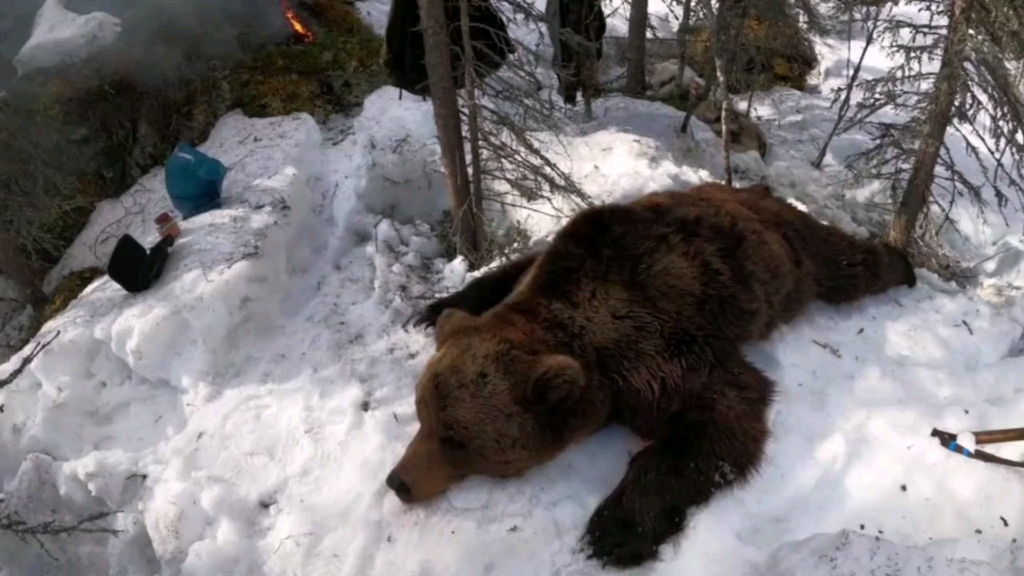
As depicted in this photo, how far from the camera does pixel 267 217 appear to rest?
6980mm

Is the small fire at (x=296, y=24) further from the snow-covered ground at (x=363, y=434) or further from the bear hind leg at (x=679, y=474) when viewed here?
the bear hind leg at (x=679, y=474)

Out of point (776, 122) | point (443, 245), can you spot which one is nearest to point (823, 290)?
point (443, 245)

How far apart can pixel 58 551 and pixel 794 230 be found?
5.85m

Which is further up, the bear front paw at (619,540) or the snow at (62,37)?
the snow at (62,37)

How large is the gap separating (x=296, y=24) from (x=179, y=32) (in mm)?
1833

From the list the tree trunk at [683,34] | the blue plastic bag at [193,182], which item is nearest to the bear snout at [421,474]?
the blue plastic bag at [193,182]

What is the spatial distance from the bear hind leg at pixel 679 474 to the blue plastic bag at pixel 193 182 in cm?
562

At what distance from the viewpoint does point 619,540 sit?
12.9 ft

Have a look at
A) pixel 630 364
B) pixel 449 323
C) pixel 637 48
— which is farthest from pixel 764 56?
pixel 449 323

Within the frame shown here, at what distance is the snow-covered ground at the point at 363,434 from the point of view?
399 cm

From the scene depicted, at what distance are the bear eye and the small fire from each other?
31.9 feet

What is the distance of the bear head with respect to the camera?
4.04m

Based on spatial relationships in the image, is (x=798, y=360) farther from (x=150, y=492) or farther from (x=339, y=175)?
(x=339, y=175)

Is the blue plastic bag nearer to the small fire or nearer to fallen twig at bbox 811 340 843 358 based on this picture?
the small fire
